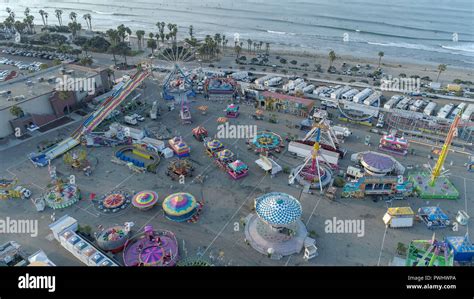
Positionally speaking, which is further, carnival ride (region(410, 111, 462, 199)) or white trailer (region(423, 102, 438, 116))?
white trailer (region(423, 102, 438, 116))

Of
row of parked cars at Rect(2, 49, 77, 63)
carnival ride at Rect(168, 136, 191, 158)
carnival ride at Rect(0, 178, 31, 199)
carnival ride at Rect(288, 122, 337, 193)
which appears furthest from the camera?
row of parked cars at Rect(2, 49, 77, 63)

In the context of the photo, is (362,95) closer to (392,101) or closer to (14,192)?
(392,101)

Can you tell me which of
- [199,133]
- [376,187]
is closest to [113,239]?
[199,133]

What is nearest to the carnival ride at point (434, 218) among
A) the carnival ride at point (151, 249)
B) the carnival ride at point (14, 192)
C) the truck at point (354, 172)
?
the truck at point (354, 172)

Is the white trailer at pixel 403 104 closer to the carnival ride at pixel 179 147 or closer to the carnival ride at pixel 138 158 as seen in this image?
the carnival ride at pixel 179 147

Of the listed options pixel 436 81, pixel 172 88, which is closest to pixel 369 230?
pixel 172 88

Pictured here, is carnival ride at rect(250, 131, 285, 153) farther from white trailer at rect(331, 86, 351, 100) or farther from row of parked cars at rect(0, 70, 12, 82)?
row of parked cars at rect(0, 70, 12, 82)

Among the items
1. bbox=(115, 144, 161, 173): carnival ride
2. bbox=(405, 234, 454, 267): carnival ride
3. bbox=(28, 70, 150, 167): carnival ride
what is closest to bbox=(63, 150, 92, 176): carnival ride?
bbox=(28, 70, 150, 167): carnival ride
